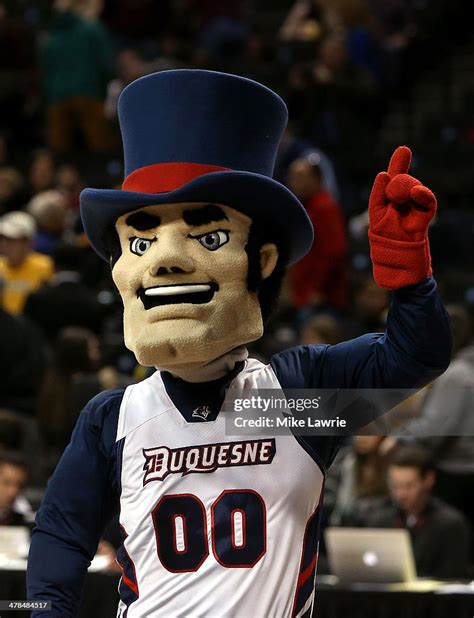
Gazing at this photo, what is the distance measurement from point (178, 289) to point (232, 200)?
18 centimetres

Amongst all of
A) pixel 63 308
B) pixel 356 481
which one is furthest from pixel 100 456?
pixel 63 308

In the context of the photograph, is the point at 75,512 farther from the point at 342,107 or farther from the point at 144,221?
the point at 342,107

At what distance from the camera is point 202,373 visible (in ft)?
7.93

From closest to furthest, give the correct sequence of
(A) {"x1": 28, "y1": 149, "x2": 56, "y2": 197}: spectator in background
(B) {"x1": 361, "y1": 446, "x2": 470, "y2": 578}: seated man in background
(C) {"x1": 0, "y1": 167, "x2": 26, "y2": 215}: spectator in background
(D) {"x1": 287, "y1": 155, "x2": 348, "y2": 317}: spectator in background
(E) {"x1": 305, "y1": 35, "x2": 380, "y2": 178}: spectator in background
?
(B) {"x1": 361, "y1": 446, "x2": 470, "y2": 578}: seated man in background, (D) {"x1": 287, "y1": 155, "x2": 348, "y2": 317}: spectator in background, (C) {"x1": 0, "y1": 167, "x2": 26, "y2": 215}: spectator in background, (A) {"x1": 28, "y1": 149, "x2": 56, "y2": 197}: spectator in background, (E) {"x1": 305, "y1": 35, "x2": 380, "y2": 178}: spectator in background

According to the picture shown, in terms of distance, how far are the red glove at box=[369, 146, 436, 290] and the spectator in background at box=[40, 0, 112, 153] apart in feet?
20.0

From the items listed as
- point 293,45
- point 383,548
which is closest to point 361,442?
point 383,548

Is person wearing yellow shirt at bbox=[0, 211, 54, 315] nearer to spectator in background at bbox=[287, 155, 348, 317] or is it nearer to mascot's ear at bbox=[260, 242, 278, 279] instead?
spectator in background at bbox=[287, 155, 348, 317]

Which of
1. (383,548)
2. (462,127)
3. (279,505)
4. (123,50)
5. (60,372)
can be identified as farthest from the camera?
(123,50)

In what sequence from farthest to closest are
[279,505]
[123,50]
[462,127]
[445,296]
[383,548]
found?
1. [123,50]
2. [462,127]
3. [445,296]
4. [383,548]
5. [279,505]

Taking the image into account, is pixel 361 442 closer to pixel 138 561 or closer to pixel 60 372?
pixel 60 372

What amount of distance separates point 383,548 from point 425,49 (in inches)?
221

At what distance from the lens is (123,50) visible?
8.89 m

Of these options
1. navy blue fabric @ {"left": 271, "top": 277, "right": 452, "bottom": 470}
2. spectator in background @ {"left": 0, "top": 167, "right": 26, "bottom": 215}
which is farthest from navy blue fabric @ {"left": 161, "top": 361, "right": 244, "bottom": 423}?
spectator in background @ {"left": 0, "top": 167, "right": 26, "bottom": 215}

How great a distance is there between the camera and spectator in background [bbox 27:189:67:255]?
6766 millimetres
